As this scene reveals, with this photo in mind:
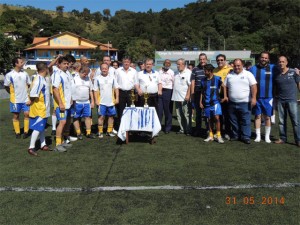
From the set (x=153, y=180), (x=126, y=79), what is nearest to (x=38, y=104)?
(x=126, y=79)

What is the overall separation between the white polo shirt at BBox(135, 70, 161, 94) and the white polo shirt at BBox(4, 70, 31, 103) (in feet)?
9.66

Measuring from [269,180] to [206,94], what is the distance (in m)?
2.79

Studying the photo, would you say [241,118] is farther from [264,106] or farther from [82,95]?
[82,95]

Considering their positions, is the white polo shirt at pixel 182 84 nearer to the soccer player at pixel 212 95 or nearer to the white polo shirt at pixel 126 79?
the soccer player at pixel 212 95

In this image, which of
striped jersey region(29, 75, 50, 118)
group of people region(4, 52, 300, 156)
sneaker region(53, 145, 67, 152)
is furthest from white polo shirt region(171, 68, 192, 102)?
striped jersey region(29, 75, 50, 118)

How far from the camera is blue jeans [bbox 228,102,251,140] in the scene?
23.0ft

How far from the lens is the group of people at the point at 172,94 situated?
21.7ft

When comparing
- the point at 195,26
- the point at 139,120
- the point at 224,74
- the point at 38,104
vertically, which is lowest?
the point at 139,120

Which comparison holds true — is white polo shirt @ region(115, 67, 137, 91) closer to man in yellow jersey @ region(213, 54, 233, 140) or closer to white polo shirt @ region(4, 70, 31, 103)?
man in yellow jersey @ region(213, 54, 233, 140)

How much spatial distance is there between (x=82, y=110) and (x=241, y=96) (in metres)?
3.61

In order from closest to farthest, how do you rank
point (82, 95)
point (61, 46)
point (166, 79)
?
point (82, 95) < point (166, 79) < point (61, 46)

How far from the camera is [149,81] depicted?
7.73 meters

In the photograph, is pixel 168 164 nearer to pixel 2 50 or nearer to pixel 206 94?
pixel 206 94

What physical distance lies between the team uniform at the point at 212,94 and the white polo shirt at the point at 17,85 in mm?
4461
